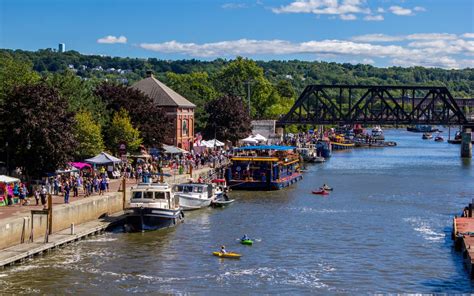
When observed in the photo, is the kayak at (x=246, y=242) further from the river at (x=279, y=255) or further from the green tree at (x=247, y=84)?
the green tree at (x=247, y=84)

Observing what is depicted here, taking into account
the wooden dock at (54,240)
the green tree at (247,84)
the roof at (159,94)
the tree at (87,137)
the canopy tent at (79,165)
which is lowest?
the wooden dock at (54,240)

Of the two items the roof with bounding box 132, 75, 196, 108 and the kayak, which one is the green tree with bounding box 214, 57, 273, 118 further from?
the kayak

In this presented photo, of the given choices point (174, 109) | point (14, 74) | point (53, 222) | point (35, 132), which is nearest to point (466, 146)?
point (174, 109)

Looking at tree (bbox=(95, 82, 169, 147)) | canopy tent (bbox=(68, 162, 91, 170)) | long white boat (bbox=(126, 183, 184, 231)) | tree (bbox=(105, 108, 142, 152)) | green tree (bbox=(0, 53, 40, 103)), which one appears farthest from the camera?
tree (bbox=(95, 82, 169, 147))

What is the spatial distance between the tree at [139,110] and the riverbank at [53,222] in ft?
87.2

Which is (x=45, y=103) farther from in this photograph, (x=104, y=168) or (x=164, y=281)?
(x=164, y=281)

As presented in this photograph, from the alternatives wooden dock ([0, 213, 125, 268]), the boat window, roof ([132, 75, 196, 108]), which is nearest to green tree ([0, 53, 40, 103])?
the boat window

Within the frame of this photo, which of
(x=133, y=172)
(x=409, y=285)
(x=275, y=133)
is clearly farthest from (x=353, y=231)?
(x=275, y=133)

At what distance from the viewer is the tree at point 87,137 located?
7719 centimetres

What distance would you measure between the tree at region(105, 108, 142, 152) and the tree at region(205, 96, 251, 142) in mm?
42608

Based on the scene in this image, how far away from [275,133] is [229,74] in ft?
129

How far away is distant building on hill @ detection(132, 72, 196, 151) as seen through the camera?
111938 mm

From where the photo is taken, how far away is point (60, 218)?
5491cm

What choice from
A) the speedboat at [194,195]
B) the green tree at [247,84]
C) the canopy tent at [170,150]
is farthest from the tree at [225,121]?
the speedboat at [194,195]
